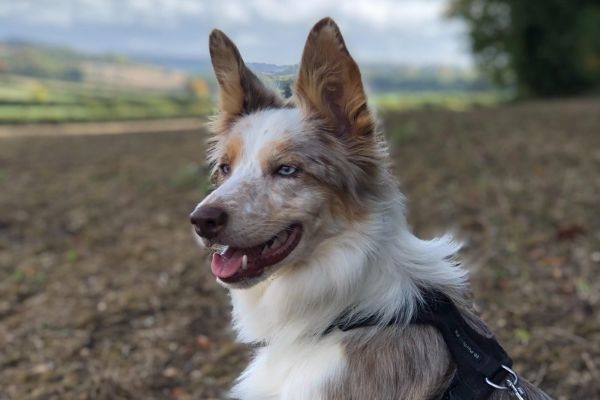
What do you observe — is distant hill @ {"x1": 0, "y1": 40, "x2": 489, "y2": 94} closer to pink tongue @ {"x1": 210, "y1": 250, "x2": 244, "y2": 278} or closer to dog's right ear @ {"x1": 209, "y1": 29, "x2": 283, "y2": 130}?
dog's right ear @ {"x1": 209, "y1": 29, "x2": 283, "y2": 130}

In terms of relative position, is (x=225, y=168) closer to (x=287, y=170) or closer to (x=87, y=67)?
(x=287, y=170)

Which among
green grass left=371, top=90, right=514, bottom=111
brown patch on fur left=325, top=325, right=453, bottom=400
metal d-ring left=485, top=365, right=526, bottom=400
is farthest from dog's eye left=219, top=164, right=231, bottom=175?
green grass left=371, top=90, right=514, bottom=111

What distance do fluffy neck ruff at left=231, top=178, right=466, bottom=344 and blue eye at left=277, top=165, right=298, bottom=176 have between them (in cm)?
37

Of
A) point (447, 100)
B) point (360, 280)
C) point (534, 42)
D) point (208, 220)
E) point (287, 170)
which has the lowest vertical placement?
point (447, 100)

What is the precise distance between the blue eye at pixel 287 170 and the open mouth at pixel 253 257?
0.88ft

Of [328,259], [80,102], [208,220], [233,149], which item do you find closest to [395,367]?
[328,259]

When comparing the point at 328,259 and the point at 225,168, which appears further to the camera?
the point at 225,168

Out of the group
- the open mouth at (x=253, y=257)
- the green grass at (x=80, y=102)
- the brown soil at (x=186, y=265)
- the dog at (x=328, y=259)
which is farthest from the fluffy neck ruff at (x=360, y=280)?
the green grass at (x=80, y=102)

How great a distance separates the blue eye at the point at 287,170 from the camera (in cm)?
293

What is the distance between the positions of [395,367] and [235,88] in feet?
5.25

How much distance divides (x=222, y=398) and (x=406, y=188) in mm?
4624

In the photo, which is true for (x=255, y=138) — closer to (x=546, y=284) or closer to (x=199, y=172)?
(x=546, y=284)

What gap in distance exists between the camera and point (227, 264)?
9.07ft

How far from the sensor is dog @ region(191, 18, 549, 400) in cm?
256
